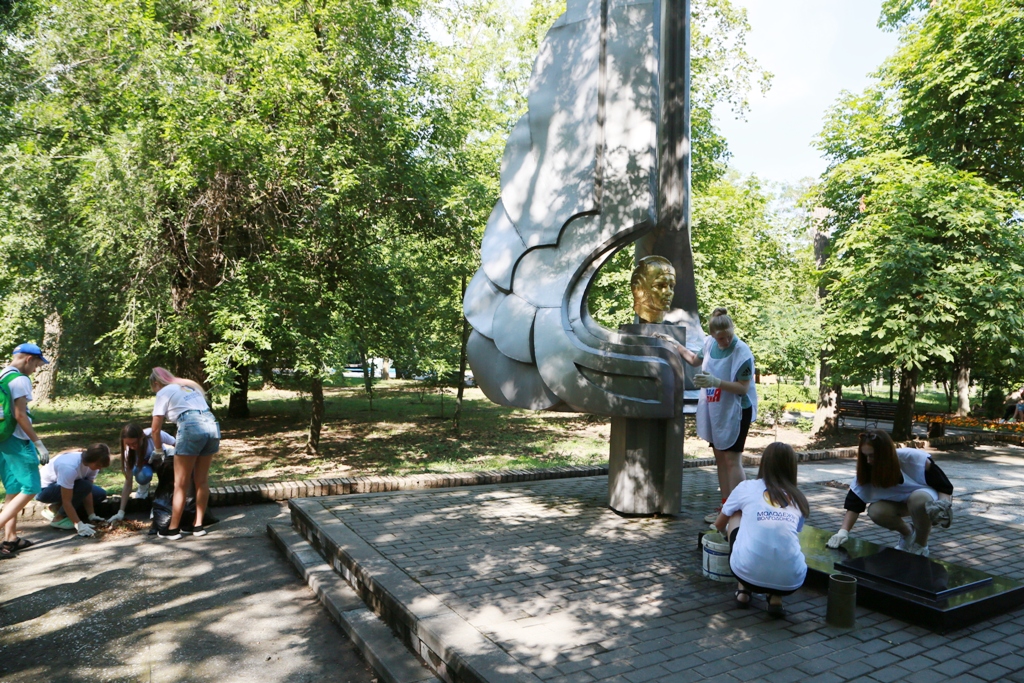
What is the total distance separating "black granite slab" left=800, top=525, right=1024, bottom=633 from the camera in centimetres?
457

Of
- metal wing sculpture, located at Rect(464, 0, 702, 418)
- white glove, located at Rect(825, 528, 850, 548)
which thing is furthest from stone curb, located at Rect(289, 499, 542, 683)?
white glove, located at Rect(825, 528, 850, 548)

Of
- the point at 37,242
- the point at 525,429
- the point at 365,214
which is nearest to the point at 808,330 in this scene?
the point at 525,429

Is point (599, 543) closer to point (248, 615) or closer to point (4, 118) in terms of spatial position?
point (248, 615)

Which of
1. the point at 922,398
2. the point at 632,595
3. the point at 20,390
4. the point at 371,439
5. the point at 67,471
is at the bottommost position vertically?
the point at 922,398

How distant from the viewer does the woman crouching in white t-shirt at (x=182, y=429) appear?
22.9 feet

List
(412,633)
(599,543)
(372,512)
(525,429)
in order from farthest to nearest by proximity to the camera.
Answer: (525,429) → (372,512) → (599,543) → (412,633)

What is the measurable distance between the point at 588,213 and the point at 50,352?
12810 mm

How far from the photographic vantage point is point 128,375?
1221 centimetres

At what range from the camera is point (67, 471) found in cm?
727

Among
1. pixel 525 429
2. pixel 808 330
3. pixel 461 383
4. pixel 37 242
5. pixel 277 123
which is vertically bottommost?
pixel 525 429

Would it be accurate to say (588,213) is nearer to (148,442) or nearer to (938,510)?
(938,510)

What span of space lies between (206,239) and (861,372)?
43.3 feet

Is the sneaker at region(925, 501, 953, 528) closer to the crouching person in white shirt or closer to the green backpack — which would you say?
the crouching person in white shirt

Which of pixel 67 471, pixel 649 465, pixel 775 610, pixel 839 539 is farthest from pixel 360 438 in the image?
pixel 775 610
